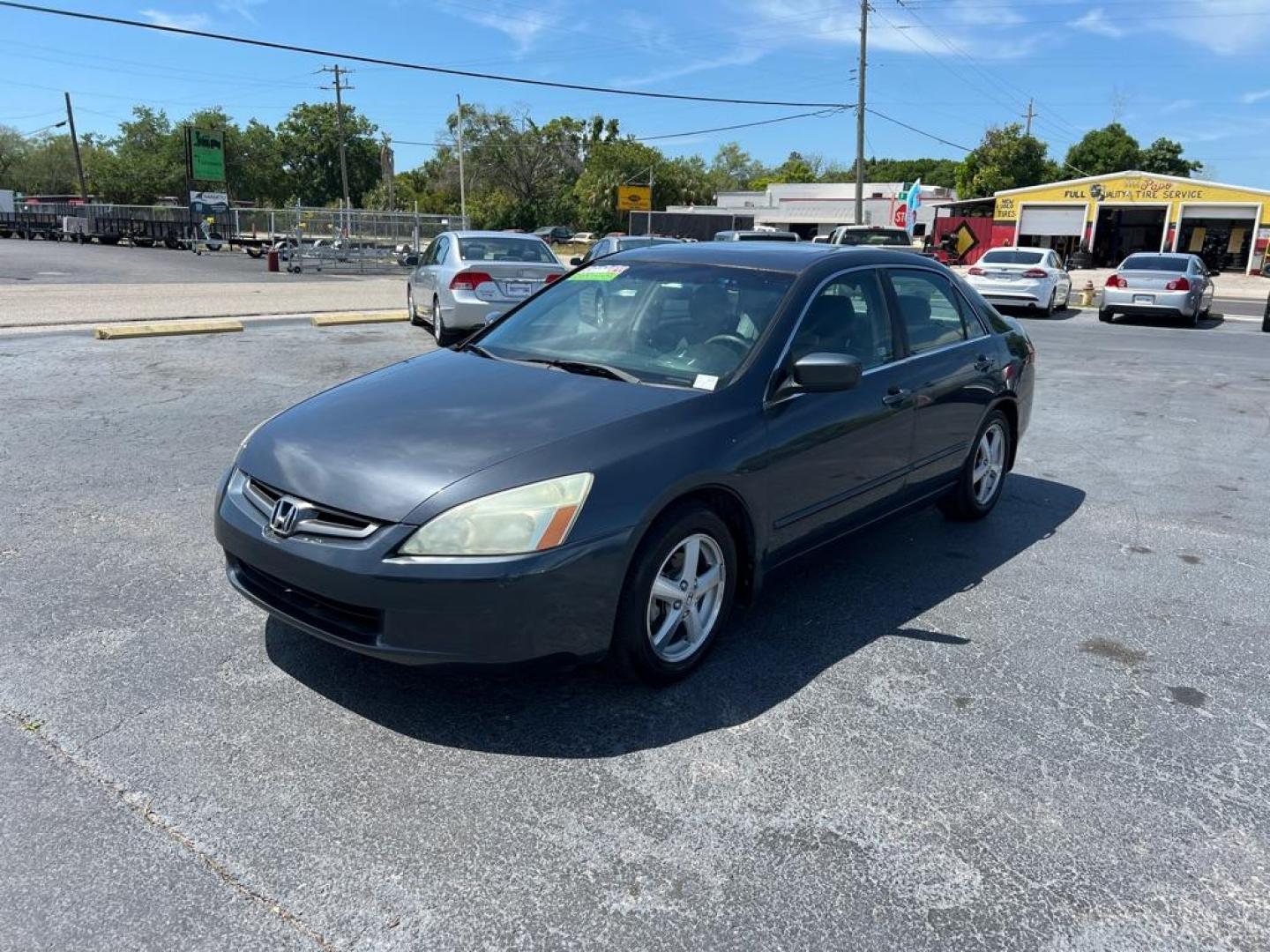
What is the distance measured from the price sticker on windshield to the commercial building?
195ft

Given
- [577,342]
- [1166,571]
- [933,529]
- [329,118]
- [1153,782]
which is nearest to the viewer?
[1153,782]

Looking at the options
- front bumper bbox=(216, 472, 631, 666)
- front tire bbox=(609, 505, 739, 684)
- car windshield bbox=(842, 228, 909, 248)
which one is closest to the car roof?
front tire bbox=(609, 505, 739, 684)

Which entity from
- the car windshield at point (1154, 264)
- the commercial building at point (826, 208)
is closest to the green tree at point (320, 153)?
the commercial building at point (826, 208)

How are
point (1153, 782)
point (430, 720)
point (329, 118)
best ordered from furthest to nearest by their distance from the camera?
1. point (329, 118)
2. point (430, 720)
3. point (1153, 782)

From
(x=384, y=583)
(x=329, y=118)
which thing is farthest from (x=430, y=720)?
(x=329, y=118)

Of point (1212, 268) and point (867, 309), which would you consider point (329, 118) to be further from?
point (867, 309)

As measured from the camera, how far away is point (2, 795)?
2.67 meters

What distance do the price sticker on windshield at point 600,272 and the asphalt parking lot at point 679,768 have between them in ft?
5.63

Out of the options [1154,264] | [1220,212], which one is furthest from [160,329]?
[1220,212]

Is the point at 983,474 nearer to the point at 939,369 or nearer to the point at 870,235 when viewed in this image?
the point at 939,369

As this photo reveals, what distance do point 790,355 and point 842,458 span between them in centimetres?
54

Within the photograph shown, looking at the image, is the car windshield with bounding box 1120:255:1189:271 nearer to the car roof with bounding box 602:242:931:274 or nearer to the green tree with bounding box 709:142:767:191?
the car roof with bounding box 602:242:931:274

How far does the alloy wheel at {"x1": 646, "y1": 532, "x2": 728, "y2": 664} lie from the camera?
332 cm

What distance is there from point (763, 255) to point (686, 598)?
190 cm
